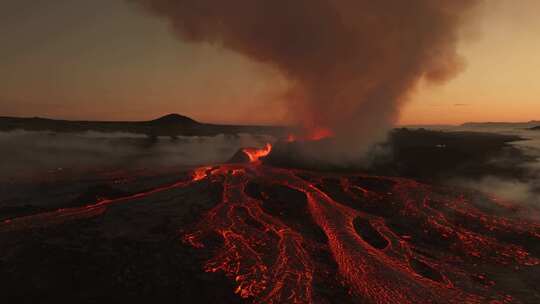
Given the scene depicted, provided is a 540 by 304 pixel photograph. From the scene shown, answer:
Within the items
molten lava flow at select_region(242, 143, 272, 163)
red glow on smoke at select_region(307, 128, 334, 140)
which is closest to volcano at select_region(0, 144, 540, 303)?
molten lava flow at select_region(242, 143, 272, 163)

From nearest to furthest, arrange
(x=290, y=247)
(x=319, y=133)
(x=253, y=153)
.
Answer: (x=290, y=247) → (x=253, y=153) → (x=319, y=133)

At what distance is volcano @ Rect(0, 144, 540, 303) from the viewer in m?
9.50

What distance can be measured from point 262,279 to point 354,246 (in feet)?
14.6

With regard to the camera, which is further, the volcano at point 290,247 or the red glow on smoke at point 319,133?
the red glow on smoke at point 319,133

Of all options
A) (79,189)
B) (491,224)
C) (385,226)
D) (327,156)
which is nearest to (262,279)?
(385,226)

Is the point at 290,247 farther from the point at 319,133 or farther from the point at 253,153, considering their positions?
the point at 319,133

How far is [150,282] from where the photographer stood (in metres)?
9.88

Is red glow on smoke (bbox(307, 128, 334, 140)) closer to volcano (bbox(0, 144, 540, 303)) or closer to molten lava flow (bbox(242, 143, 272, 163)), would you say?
molten lava flow (bbox(242, 143, 272, 163))

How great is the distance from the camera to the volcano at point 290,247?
9.50 metres

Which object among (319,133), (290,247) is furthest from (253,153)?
(290,247)

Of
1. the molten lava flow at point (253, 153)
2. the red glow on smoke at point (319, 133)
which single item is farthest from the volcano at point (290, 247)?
the red glow on smoke at point (319, 133)

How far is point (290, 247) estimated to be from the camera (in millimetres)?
12578

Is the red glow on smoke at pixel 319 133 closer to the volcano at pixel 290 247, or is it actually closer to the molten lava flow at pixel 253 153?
the molten lava flow at pixel 253 153

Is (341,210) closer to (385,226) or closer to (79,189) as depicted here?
(385,226)
